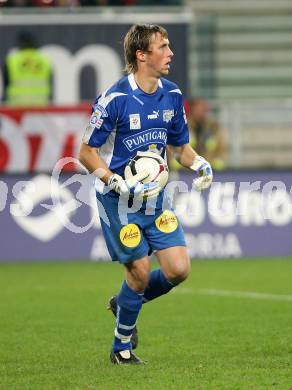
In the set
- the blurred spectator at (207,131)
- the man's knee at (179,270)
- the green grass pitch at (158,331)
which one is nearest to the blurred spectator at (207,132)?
the blurred spectator at (207,131)

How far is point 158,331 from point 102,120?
8.18 feet

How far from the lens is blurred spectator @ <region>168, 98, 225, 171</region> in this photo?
16477mm

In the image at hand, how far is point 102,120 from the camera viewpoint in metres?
7.40

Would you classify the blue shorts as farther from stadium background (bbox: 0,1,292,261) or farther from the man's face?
stadium background (bbox: 0,1,292,261)

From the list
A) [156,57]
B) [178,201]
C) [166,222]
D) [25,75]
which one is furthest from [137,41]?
[25,75]

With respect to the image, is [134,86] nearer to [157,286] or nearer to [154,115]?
[154,115]

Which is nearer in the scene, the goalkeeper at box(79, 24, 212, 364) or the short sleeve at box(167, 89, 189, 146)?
the goalkeeper at box(79, 24, 212, 364)

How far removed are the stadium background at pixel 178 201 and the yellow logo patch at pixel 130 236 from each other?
0.91 meters

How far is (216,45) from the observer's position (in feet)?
68.1

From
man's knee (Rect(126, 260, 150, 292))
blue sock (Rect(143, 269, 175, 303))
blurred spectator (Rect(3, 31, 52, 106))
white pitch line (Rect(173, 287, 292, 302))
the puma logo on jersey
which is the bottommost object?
white pitch line (Rect(173, 287, 292, 302))

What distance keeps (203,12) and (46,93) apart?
4.81 m

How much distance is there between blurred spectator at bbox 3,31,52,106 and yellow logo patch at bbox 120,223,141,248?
988 centimetres

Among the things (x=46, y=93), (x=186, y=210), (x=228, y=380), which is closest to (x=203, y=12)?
(x=46, y=93)

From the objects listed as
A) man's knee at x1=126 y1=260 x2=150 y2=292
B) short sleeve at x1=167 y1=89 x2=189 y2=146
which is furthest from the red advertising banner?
man's knee at x1=126 y1=260 x2=150 y2=292
